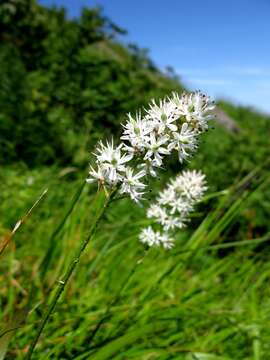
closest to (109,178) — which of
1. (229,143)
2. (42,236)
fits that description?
(42,236)

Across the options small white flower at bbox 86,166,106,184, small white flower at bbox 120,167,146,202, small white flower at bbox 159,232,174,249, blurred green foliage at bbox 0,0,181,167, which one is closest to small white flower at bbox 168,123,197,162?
small white flower at bbox 120,167,146,202

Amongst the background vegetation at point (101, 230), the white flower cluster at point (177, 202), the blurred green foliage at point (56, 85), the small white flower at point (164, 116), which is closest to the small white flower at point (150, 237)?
the white flower cluster at point (177, 202)

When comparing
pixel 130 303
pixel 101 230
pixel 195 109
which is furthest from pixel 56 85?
pixel 195 109

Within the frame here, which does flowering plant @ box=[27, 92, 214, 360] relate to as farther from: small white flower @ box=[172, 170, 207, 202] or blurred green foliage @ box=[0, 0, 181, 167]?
blurred green foliage @ box=[0, 0, 181, 167]

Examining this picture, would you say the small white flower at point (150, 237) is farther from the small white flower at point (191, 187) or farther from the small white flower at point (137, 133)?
the small white flower at point (137, 133)

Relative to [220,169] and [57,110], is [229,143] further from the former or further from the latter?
[57,110]

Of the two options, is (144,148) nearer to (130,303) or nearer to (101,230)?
(130,303)

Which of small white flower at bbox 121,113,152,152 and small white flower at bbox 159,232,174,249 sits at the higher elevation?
small white flower at bbox 159,232,174,249
